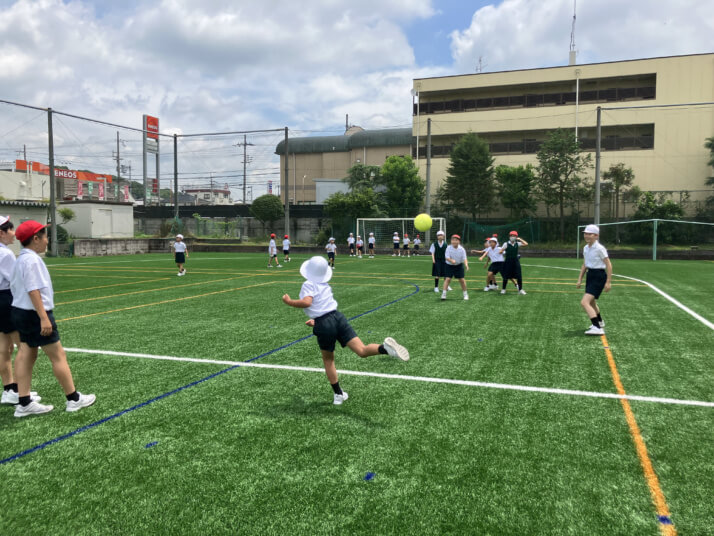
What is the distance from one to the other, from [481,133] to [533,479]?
49.2m

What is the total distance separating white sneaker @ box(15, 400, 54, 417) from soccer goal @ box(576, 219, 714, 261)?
3363 centimetres

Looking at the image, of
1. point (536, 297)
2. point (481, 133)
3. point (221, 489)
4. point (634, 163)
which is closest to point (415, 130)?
point (481, 133)

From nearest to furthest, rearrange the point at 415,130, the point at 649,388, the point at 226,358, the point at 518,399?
the point at 518,399 < the point at 649,388 < the point at 226,358 < the point at 415,130

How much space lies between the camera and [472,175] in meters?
42.3

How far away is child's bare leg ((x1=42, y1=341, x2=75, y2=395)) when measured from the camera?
15.3ft

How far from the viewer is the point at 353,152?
63750mm

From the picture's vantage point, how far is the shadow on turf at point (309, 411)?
4820 millimetres

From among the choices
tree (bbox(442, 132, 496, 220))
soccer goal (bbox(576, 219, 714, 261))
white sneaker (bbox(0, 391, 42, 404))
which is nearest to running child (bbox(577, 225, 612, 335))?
white sneaker (bbox(0, 391, 42, 404))

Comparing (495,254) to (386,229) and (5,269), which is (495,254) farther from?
(386,229)

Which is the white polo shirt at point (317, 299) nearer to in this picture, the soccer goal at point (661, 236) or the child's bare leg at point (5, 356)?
the child's bare leg at point (5, 356)

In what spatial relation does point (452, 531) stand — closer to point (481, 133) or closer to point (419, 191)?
point (419, 191)

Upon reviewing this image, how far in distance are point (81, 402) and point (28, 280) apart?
1452 mm

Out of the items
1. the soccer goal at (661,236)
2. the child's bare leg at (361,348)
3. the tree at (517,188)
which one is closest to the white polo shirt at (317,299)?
the child's bare leg at (361,348)

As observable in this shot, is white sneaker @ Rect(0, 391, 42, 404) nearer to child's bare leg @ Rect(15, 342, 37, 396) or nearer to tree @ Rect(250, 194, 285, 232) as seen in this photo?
child's bare leg @ Rect(15, 342, 37, 396)
